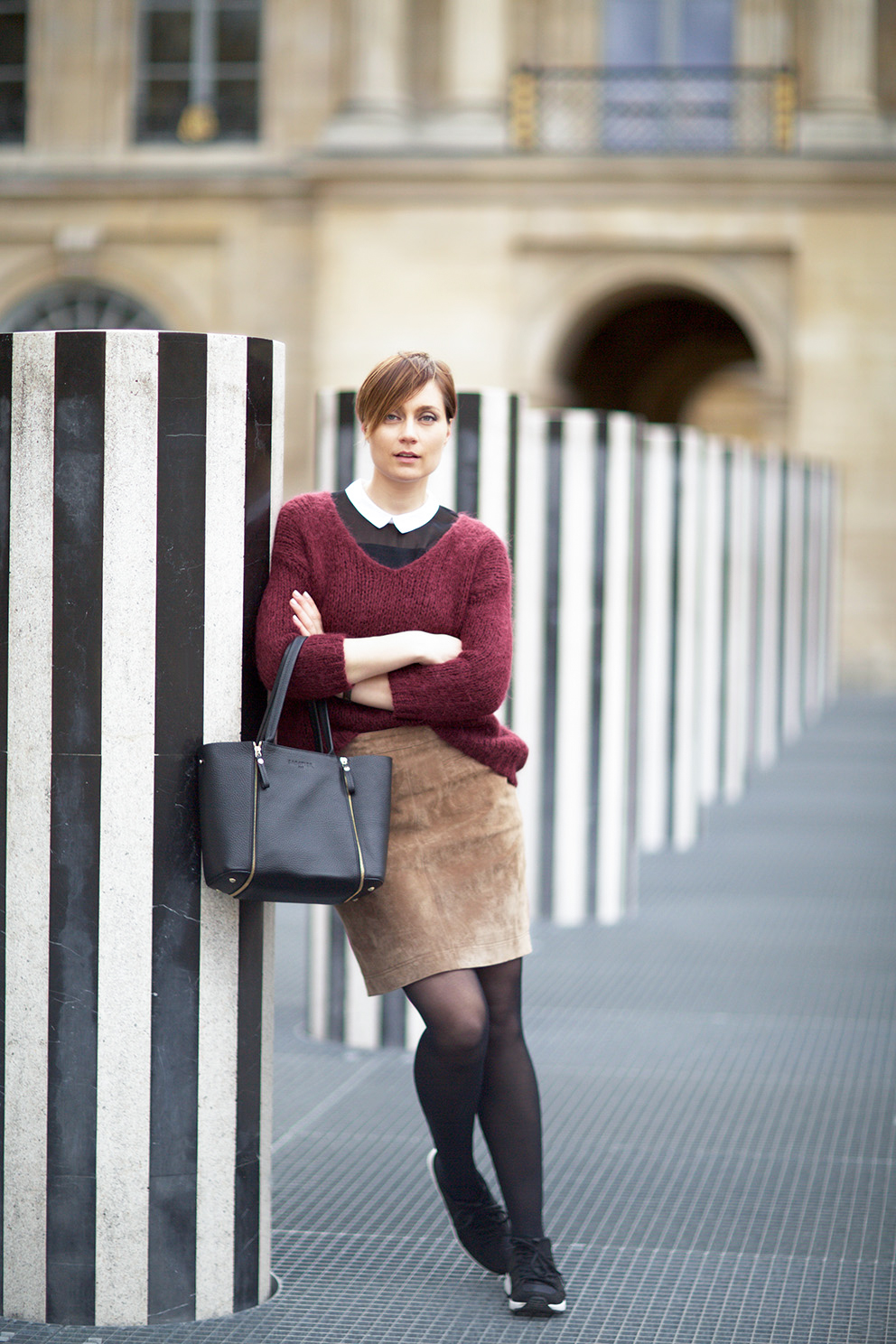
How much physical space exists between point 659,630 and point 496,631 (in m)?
5.75

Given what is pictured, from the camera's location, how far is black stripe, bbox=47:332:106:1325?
10.5 ft

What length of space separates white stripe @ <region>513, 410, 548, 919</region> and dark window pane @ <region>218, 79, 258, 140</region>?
16010 millimetres

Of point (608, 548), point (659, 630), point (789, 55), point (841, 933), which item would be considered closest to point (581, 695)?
point (608, 548)

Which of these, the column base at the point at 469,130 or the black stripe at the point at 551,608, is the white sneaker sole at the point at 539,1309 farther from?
the column base at the point at 469,130

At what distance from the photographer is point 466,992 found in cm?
328

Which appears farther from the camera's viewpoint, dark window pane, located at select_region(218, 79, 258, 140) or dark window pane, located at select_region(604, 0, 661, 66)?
dark window pane, located at select_region(218, 79, 258, 140)

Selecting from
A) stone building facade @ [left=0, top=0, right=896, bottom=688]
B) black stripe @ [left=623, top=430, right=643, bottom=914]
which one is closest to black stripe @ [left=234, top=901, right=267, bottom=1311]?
black stripe @ [left=623, top=430, right=643, bottom=914]

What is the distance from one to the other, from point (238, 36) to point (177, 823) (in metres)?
20.4

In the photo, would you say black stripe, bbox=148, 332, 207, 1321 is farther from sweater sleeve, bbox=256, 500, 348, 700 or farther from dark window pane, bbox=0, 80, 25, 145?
dark window pane, bbox=0, 80, 25, 145

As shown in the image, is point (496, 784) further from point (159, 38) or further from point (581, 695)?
point (159, 38)

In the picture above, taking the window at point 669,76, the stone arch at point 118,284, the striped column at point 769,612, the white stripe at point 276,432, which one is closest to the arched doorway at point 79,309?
the stone arch at point 118,284

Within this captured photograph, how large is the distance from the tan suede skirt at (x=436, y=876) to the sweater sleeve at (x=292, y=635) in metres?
0.17

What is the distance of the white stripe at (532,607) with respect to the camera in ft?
23.1

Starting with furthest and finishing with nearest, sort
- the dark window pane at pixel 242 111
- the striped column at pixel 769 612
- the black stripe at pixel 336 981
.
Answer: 1. the dark window pane at pixel 242 111
2. the striped column at pixel 769 612
3. the black stripe at pixel 336 981
